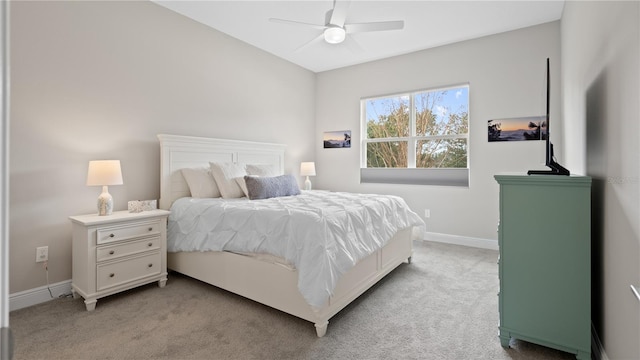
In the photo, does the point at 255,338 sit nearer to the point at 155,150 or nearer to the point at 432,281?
the point at 432,281

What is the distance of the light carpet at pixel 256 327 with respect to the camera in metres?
1.85

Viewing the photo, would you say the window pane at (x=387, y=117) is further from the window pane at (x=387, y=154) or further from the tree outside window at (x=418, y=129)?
the window pane at (x=387, y=154)

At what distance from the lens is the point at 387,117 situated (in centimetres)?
506

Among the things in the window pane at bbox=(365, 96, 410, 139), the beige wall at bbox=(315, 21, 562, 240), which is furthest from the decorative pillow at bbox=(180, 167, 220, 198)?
the window pane at bbox=(365, 96, 410, 139)

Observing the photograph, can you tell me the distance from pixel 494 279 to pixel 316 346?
201cm

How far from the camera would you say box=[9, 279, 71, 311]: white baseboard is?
7.88 feet

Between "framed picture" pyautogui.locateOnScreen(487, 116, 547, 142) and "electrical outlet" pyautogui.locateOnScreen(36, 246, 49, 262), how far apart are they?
16.0 feet

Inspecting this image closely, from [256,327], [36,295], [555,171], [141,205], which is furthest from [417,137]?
[36,295]

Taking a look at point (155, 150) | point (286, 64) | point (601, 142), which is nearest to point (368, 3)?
point (286, 64)

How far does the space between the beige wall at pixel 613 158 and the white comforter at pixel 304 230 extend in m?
1.38

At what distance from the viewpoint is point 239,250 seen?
2.47m

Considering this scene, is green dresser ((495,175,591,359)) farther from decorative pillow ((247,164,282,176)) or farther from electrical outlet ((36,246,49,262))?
electrical outlet ((36,246,49,262))

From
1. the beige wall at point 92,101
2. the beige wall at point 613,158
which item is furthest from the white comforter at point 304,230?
the beige wall at point 613,158

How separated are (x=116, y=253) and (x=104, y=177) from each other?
628 millimetres
